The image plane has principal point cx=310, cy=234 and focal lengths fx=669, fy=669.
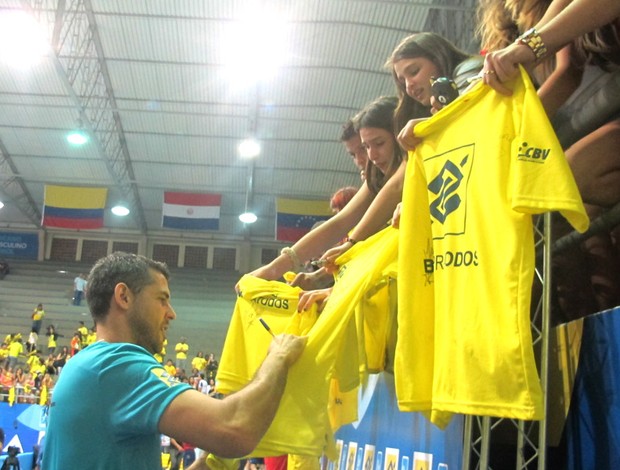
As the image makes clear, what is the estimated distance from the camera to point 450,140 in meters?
1.82

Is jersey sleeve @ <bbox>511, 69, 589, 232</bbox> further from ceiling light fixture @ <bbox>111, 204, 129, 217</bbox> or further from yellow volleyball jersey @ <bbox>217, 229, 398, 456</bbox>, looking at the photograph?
ceiling light fixture @ <bbox>111, 204, 129, 217</bbox>

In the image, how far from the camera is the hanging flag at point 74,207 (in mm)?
16625

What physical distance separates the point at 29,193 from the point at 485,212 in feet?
66.5

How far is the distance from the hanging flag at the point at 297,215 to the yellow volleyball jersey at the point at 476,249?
576 inches

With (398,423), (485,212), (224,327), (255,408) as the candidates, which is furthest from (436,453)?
(224,327)

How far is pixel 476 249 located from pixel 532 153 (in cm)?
26

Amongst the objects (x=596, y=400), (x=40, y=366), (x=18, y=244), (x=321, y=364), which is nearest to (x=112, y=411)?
(x=321, y=364)

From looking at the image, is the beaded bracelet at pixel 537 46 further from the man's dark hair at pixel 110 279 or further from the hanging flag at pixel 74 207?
the hanging flag at pixel 74 207

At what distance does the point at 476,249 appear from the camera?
1.62 m

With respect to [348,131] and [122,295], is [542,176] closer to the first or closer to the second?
[122,295]

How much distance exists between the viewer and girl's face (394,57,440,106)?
2.27 metres

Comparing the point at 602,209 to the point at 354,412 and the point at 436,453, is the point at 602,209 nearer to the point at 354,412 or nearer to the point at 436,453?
the point at 436,453

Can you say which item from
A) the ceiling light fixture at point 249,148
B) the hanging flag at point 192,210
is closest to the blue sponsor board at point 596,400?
the ceiling light fixture at point 249,148

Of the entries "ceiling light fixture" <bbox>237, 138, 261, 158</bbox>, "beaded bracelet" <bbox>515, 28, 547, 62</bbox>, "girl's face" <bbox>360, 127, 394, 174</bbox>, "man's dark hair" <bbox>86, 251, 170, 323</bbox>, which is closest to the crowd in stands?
"ceiling light fixture" <bbox>237, 138, 261, 158</bbox>
